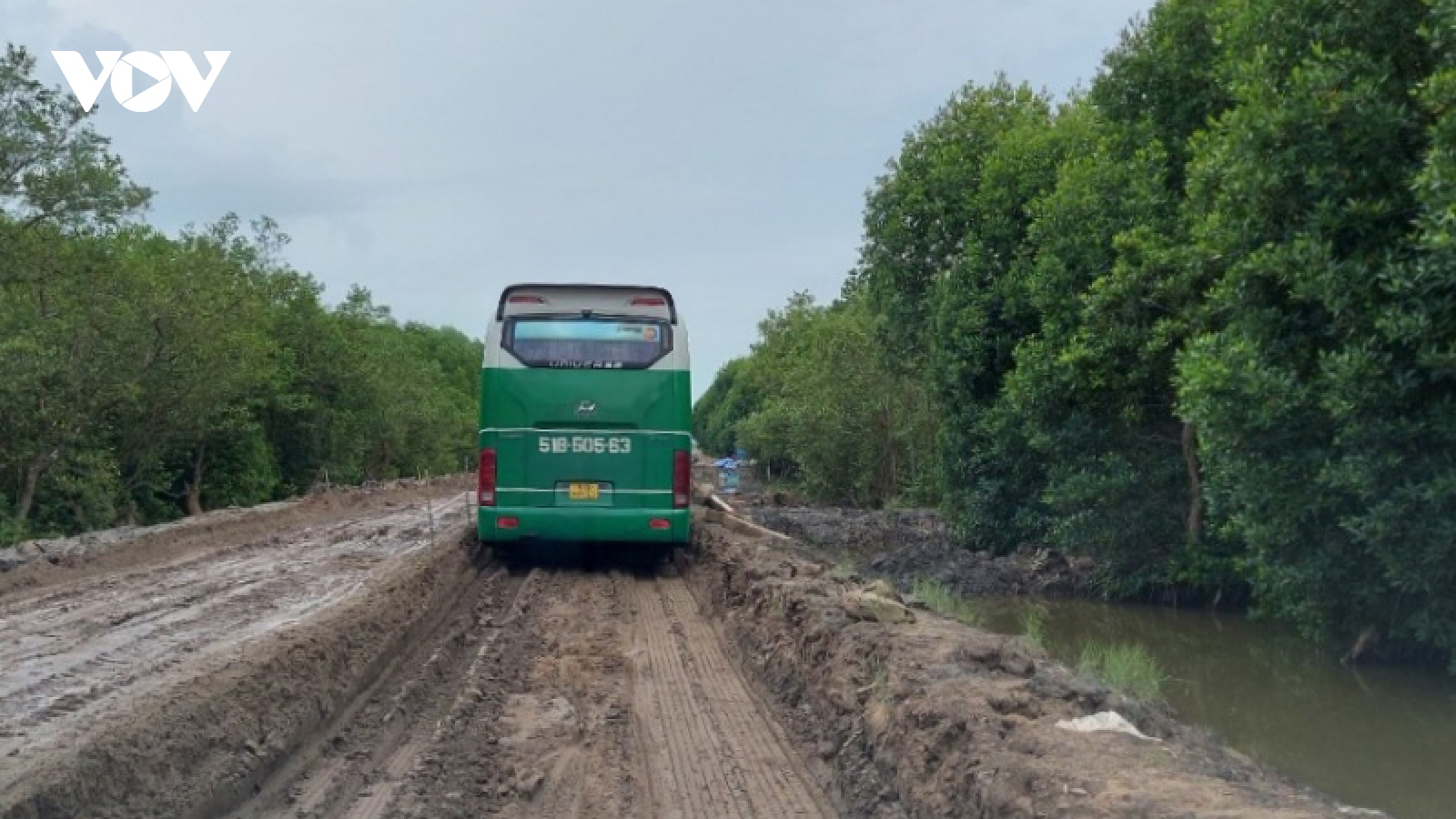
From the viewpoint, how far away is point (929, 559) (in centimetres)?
2188

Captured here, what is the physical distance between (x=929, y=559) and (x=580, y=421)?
7848mm

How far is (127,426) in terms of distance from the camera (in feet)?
107

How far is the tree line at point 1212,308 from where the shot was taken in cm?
1071

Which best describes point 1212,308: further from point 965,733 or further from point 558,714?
point 558,714

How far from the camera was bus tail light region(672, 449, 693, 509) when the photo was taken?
17.0 metres

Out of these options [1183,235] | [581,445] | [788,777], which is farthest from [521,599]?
[1183,235]

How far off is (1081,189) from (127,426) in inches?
1002

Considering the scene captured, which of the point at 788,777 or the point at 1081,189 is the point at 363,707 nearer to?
the point at 788,777

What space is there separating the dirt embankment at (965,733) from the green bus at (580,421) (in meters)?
5.15

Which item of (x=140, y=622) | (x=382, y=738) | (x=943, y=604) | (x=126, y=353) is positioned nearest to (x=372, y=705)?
(x=382, y=738)

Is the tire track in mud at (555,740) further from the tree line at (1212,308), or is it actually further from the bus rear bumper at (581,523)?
the tree line at (1212,308)

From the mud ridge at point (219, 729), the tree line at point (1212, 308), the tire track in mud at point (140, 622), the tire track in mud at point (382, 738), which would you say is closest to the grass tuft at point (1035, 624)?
the tree line at point (1212, 308)

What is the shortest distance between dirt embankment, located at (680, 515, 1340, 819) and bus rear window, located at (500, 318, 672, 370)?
5.79 meters

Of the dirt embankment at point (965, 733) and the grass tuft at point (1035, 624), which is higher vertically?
the dirt embankment at point (965, 733)
